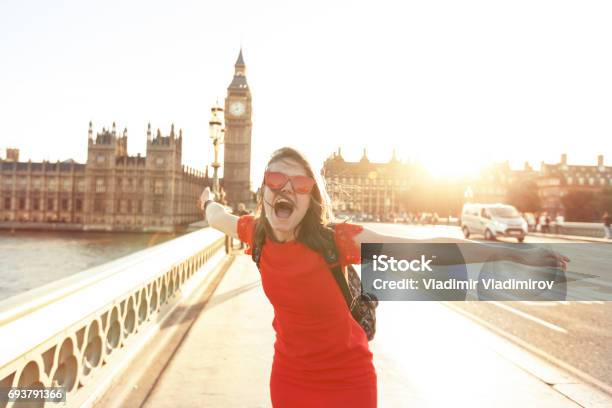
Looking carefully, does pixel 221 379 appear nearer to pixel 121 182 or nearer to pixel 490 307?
pixel 490 307

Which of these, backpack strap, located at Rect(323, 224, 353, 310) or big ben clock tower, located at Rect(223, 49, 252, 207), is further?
big ben clock tower, located at Rect(223, 49, 252, 207)

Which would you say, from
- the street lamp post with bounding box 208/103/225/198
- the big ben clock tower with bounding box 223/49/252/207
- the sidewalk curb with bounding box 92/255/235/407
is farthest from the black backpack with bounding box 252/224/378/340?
the big ben clock tower with bounding box 223/49/252/207

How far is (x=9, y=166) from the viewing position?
10094 cm

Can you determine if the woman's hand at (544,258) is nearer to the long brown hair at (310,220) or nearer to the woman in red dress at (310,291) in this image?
Answer: the woman in red dress at (310,291)

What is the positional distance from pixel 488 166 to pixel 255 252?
121 meters

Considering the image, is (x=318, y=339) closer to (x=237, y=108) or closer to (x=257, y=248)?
(x=257, y=248)

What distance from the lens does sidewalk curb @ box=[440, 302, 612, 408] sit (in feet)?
14.0

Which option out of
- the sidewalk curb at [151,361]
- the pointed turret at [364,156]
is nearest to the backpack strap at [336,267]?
the sidewalk curb at [151,361]

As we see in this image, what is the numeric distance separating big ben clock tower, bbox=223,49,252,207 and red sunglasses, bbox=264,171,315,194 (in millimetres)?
101194

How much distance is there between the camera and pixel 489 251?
1.88 metres

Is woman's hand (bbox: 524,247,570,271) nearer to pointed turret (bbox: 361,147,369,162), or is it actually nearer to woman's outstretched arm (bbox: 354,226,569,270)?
woman's outstretched arm (bbox: 354,226,569,270)

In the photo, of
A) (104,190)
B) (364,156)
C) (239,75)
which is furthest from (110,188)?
(364,156)

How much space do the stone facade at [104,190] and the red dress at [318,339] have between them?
94311 millimetres

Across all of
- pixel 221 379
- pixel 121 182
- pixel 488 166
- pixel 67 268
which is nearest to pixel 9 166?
pixel 121 182
